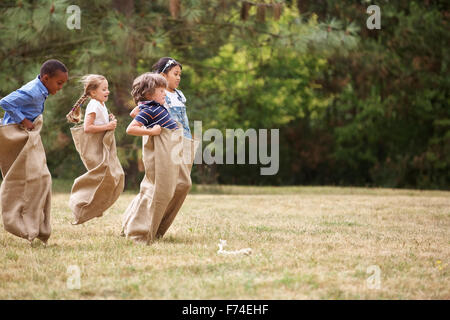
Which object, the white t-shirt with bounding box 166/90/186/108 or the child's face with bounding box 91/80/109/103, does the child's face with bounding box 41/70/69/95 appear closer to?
the child's face with bounding box 91/80/109/103

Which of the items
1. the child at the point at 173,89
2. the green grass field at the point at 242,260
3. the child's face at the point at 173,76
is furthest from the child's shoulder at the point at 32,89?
the green grass field at the point at 242,260

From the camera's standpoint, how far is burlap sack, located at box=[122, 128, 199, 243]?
241 inches

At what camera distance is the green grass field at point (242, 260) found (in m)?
4.43

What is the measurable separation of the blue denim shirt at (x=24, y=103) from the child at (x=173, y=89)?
38.8 inches

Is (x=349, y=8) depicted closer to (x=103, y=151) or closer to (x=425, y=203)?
(x=425, y=203)

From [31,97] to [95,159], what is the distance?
1083 millimetres

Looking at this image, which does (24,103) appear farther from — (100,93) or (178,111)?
(178,111)

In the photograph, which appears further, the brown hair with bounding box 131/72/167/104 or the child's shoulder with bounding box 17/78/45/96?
the brown hair with bounding box 131/72/167/104

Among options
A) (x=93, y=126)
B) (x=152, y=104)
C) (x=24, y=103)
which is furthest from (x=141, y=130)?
(x=24, y=103)

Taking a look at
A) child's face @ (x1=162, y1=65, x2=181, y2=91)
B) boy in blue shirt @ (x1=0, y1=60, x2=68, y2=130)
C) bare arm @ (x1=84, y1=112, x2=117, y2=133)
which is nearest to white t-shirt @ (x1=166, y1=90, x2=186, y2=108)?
child's face @ (x1=162, y1=65, x2=181, y2=91)

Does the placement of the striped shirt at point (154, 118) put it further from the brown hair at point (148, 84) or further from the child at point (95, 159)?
the child at point (95, 159)

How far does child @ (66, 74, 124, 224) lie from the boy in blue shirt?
2.08ft

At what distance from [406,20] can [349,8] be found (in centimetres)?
173

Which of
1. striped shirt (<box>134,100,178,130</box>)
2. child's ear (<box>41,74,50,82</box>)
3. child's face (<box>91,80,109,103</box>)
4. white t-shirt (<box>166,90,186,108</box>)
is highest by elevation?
child's ear (<box>41,74,50,82</box>)
